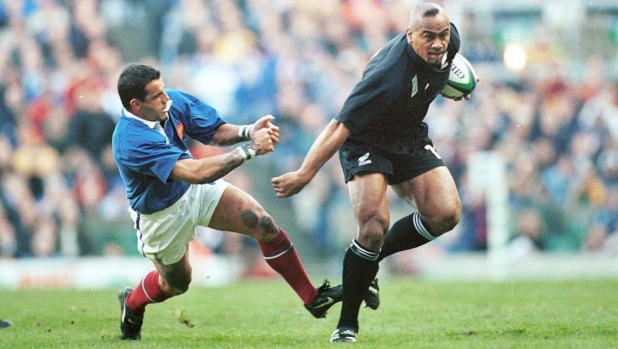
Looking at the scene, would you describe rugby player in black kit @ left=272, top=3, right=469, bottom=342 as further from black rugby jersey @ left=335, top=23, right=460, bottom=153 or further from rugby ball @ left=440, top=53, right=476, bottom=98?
rugby ball @ left=440, top=53, right=476, bottom=98

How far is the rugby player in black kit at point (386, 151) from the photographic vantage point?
7258 mm

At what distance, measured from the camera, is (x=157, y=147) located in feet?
24.0

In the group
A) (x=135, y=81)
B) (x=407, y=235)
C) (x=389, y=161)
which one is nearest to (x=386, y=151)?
(x=389, y=161)

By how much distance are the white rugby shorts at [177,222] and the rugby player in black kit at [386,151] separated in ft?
3.12

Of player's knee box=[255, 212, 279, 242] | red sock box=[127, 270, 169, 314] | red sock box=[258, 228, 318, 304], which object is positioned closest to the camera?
player's knee box=[255, 212, 279, 242]

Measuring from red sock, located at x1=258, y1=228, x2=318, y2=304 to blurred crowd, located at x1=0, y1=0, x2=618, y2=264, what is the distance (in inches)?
313

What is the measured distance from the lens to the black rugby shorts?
25.1ft

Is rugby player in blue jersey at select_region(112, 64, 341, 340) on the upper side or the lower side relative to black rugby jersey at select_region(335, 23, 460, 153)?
lower

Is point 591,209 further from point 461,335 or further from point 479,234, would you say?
point 461,335

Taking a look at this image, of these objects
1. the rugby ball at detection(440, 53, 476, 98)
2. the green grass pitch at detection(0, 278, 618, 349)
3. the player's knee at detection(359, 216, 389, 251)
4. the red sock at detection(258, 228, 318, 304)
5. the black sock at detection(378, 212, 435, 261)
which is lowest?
the green grass pitch at detection(0, 278, 618, 349)

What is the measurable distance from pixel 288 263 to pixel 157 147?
1.44 metres

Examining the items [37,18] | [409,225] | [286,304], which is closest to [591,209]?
[286,304]

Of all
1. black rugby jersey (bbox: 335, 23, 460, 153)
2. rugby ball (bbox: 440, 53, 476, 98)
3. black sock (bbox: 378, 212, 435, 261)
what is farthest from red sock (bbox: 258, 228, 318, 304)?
rugby ball (bbox: 440, 53, 476, 98)

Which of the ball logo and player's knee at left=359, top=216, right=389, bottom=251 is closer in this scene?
player's knee at left=359, top=216, right=389, bottom=251
